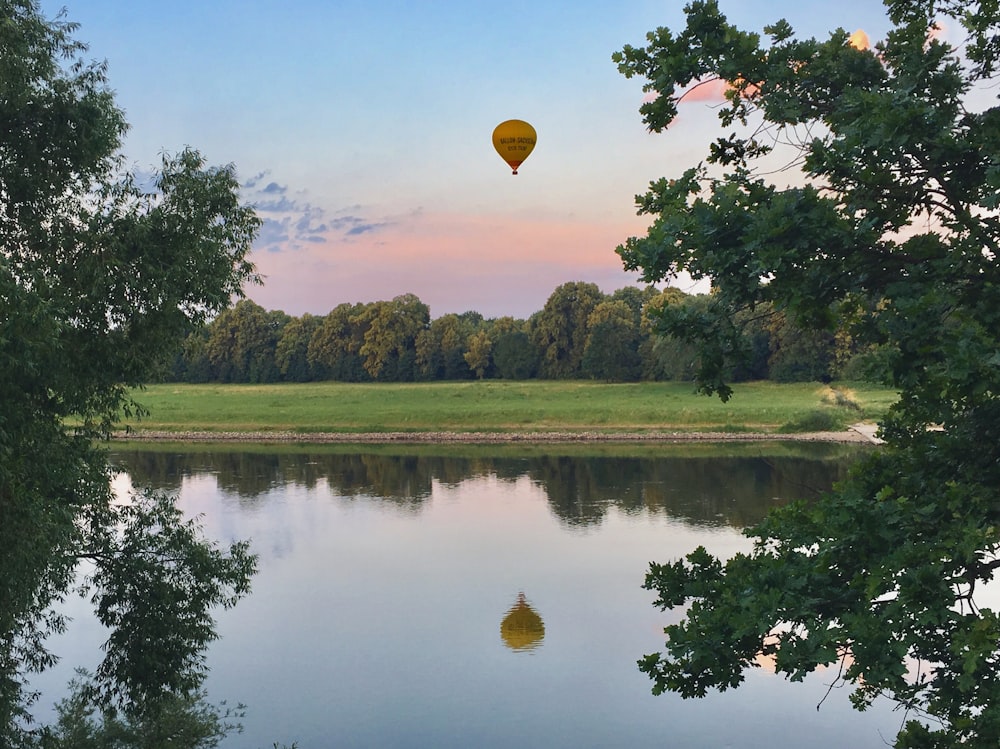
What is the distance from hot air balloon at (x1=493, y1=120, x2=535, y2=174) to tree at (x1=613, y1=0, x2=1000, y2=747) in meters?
21.2

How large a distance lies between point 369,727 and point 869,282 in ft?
38.5

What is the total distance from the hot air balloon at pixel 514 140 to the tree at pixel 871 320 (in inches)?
835

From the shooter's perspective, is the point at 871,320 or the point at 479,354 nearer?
the point at 871,320

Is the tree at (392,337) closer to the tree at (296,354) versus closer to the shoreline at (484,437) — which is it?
the tree at (296,354)

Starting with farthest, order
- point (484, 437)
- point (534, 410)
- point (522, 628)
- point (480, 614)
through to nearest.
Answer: point (534, 410) < point (484, 437) < point (480, 614) < point (522, 628)

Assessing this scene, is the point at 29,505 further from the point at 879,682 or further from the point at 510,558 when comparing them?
the point at 510,558

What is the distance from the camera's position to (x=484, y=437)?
187 feet

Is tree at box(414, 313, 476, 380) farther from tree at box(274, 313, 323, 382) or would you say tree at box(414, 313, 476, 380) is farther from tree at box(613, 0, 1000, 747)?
tree at box(613, 0, 1000, 747)

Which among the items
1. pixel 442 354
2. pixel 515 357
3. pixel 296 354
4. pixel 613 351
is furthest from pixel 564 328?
pixel 296 354

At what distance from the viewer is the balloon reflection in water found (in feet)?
64.8

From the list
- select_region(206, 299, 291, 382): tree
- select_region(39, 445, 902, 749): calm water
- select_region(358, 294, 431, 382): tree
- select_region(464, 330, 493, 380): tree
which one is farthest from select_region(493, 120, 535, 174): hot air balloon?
select_region(206, 299, 291, 382): tree

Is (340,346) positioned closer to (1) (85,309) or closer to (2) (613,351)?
(2) (613,351)

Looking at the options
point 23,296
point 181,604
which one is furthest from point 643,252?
point 181,604

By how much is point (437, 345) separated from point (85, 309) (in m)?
86.3
